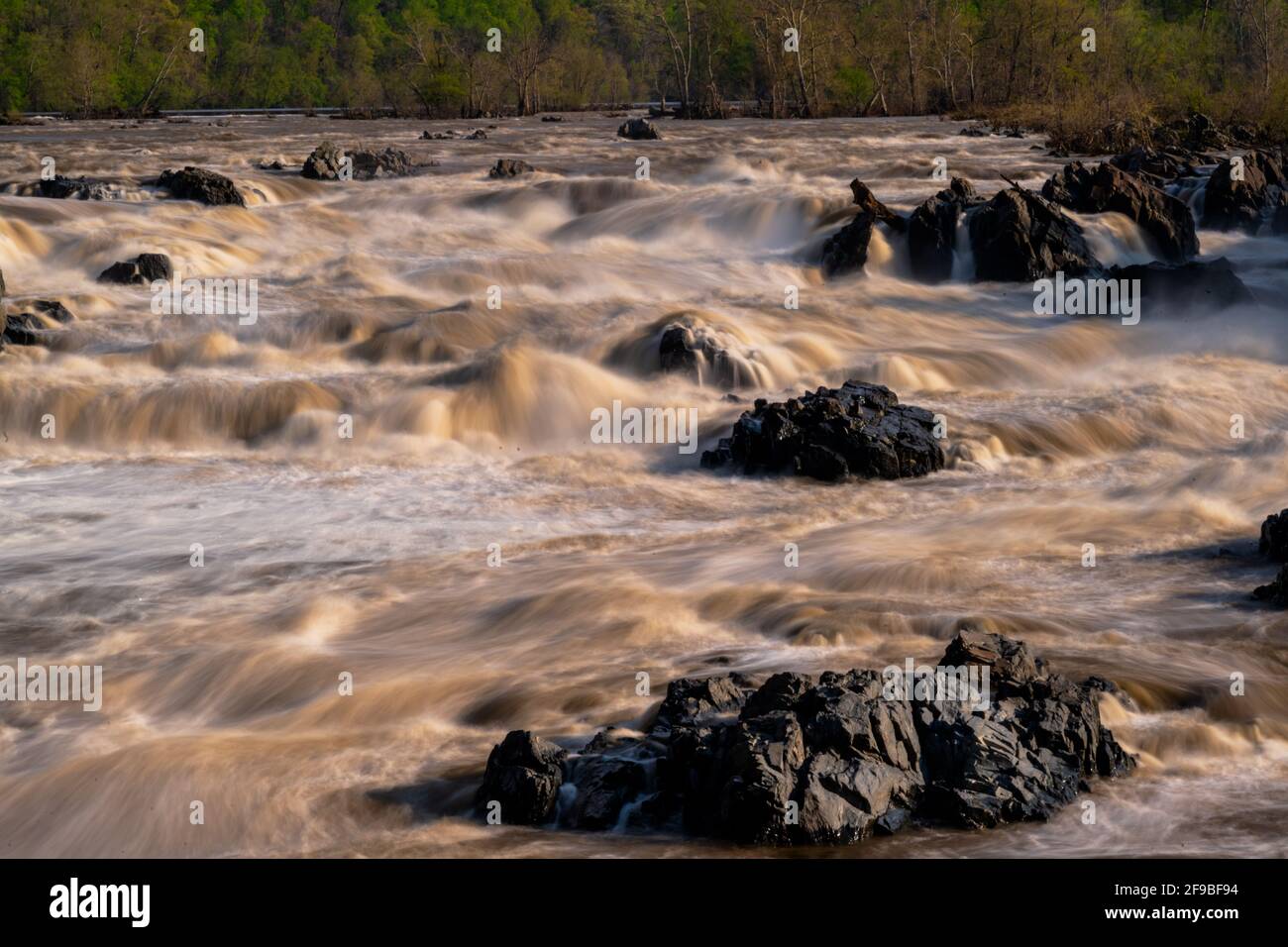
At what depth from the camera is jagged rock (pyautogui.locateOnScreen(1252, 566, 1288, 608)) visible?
32.1ft

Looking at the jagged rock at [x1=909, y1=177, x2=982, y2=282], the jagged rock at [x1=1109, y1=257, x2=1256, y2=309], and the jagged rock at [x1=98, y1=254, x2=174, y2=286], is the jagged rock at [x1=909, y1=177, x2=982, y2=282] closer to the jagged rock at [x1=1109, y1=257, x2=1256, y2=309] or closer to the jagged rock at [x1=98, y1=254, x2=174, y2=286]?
the jagged rock at [x1=1109, y1=257, x2=1256, y2=309]

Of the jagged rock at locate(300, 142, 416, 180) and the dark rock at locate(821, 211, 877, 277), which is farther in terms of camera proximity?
the jagged rock at locate(300, 142, 416, 180)

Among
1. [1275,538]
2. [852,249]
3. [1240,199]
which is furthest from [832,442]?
[1240,199]

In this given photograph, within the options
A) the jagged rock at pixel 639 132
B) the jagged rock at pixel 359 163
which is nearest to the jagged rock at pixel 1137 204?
the jagged rock at pixel 359 163

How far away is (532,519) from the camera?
1257 cm

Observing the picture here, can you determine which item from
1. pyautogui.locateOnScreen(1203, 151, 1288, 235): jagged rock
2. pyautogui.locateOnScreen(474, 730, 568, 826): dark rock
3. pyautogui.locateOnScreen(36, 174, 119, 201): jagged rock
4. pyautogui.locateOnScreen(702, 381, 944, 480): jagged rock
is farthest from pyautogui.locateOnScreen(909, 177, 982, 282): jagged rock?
pyautogui.locateOnScreen(474, 730, 568, 826): dark rock

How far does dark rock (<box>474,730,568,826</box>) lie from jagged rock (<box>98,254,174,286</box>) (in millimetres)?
14856

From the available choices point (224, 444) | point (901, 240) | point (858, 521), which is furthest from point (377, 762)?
point (901, 240)

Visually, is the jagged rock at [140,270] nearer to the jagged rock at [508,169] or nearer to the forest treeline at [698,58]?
the jagged rock at [508,169]

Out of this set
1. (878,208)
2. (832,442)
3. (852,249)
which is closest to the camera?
(832,442)

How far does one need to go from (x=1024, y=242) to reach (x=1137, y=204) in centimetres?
307

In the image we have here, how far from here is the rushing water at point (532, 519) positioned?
7594 millimetres

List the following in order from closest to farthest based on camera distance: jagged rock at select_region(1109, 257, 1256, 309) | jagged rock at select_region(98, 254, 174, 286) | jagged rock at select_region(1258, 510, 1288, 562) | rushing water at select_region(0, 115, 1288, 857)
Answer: rushing water at select_region(0, 115, 1288, 857)
jagged rock at select_region(1258, 510, 1288, 562)
jagged rock at select_region(1109, 257, 1256, 309)
jagged rock at select_region(98, 254, 174, 286)

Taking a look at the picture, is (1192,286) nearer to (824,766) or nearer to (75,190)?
(824,766)
